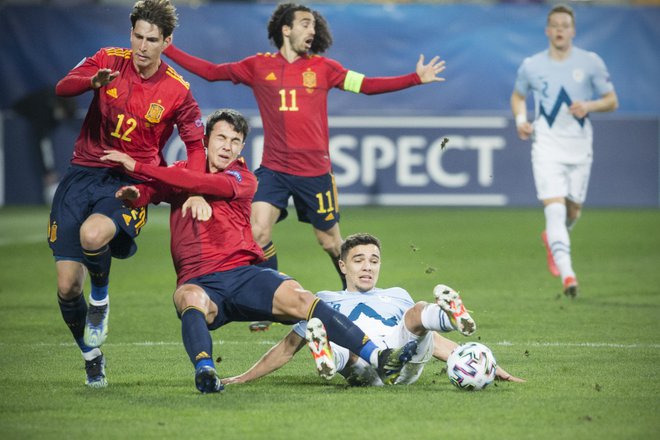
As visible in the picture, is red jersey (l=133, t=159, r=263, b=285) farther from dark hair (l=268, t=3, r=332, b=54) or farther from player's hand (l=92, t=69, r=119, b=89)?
dark hair (l=268, t=3, r=332, b=54)

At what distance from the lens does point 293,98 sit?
979cm

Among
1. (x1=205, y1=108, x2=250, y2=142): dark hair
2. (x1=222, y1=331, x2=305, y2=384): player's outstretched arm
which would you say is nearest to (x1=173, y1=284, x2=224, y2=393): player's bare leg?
(x1=222, y1=331, x2=305, y2=384): player's outstretched arm

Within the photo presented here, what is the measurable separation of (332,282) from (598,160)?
29.9 ft

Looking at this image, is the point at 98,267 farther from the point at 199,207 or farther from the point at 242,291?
the point at 242,291

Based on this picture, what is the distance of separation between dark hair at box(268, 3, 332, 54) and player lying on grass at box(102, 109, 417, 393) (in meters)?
2.81

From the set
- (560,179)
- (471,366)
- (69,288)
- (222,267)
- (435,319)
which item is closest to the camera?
(435,319)

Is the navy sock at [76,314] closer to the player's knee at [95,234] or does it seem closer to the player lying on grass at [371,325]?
the player's knee at [95,234]

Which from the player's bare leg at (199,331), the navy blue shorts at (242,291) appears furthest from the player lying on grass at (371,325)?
the player's bare leg at (199,331)

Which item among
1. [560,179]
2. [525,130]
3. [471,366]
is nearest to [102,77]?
[471,366]

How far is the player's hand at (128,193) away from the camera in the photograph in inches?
257

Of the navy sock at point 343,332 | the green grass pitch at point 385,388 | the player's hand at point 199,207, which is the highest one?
the player's hand at point 199,207

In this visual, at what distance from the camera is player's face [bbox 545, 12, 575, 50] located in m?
11.2

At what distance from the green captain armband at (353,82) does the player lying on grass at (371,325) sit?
2762mm

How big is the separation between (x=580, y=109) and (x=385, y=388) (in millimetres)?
5291
